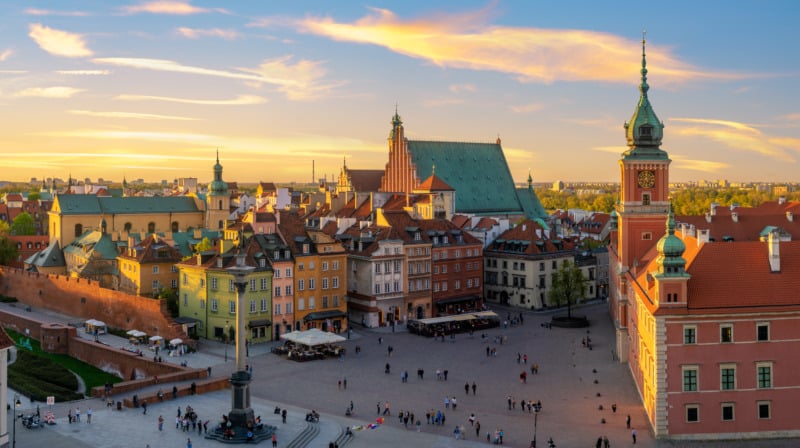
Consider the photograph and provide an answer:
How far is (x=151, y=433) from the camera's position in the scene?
43.0 meters

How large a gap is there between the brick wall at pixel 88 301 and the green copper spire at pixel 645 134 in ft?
118

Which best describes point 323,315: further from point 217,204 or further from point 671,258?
point 217,204

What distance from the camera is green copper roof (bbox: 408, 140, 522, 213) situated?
112m

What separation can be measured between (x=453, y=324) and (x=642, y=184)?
2026 centimetres

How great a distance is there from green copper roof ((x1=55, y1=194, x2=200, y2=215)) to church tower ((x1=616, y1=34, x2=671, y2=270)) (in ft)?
234

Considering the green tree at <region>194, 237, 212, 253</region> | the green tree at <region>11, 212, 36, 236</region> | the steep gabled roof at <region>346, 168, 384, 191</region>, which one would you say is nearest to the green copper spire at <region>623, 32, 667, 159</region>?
the green tree at <region>194, 237, 212, 253</region>

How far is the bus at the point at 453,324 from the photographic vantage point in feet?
238

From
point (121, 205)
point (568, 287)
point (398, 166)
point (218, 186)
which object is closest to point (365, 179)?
point (398, 166)

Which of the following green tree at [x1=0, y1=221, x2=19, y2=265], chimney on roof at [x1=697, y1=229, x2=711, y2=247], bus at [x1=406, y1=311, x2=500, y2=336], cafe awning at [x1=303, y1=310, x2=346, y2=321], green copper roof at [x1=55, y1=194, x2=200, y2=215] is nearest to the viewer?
chimney on roof at [x1=697, y1=229, x2=711, y2=247]

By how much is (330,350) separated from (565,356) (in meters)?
16.9

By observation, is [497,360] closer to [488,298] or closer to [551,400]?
[551,400]

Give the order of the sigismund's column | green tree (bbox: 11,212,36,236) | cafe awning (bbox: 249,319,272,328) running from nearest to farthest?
the sigismund's column, cafe awning (bbox: 249,319,272,328), green tree (bbox: 11,212,36,236)

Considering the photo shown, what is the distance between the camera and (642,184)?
208ft

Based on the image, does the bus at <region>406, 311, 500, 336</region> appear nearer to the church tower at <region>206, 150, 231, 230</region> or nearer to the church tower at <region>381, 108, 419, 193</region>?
the church tower at <region>381, 108, 419, 193</region>
